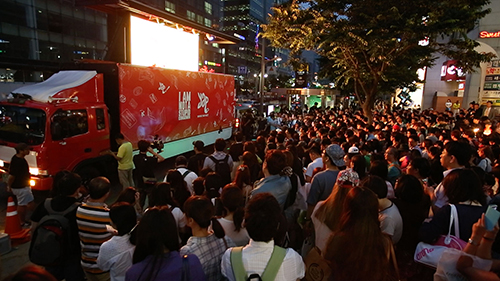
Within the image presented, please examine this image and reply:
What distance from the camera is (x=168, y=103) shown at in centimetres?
982

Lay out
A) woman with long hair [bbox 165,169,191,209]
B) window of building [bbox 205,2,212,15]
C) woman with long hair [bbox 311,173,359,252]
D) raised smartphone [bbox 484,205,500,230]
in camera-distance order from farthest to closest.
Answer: window of building [bbox 205,2,212,15] → woman with long hair [bbox 165,169,191,209] → woman with long hair [bbox 311,173,359,252] → raised smartphone [bbox 484,205,500,230]

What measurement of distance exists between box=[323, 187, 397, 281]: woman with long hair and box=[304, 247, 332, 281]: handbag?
252mm

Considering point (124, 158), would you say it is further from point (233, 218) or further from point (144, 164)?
point (233, 218)

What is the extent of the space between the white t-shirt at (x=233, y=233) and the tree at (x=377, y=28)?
9.35 meters

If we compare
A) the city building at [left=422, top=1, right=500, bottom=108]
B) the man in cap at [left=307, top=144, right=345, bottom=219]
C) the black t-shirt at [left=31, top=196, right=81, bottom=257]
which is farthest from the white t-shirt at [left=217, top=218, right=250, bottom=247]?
the city building at [left=422, top=1, right=500, bottom=108]

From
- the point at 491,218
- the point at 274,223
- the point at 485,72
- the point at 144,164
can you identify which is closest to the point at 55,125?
the point at 144,164

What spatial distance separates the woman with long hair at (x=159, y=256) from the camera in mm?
2061

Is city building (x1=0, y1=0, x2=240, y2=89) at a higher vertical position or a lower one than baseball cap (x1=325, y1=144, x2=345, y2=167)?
higher

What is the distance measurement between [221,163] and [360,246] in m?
3.57

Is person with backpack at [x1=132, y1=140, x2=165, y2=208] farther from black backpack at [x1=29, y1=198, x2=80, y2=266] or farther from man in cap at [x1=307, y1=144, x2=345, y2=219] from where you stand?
man in cap at [x1=307, y1=144, x2=345, y2=219]

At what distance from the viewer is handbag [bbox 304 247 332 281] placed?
2.57 m

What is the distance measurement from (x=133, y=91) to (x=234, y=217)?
6535 millimetres

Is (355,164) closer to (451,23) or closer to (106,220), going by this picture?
(106,220)

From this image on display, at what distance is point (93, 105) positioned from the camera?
7.43m
